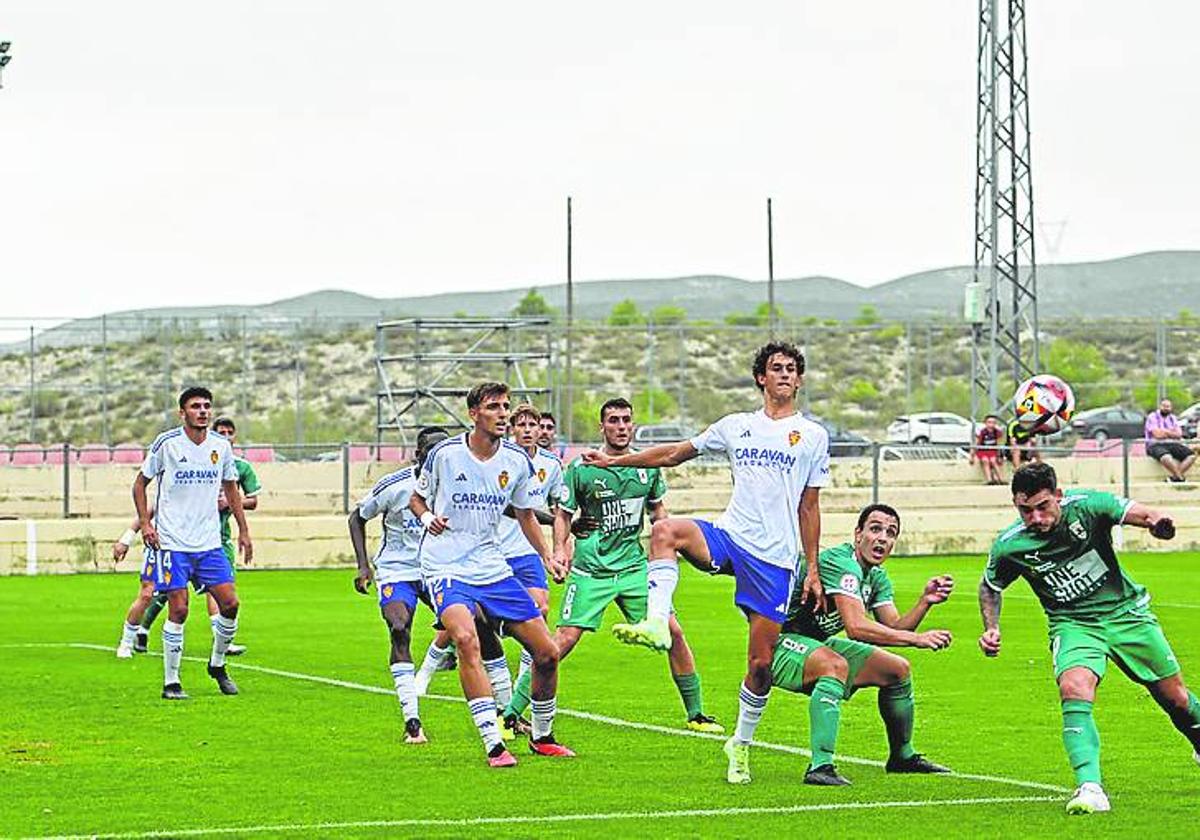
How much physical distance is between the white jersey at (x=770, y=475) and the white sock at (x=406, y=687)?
279 cm

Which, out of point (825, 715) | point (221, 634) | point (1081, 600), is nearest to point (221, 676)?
point (221, 634)

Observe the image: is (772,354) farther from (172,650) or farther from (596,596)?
(172,650)

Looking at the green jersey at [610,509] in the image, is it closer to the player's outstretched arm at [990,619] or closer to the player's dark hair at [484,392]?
the player's dark hair at [484,392]

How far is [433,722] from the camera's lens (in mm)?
14750

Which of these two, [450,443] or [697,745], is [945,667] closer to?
[697,745]

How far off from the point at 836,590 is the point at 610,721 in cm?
358

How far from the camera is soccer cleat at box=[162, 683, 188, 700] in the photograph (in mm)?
16453

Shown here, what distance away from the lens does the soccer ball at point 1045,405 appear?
31656 millimetres

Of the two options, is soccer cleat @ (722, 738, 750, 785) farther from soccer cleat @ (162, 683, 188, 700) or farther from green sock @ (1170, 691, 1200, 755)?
soccer cleat @ (162, 683, 188, 700)

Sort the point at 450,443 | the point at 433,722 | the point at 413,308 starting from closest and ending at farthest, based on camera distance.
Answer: the point at 450,443
the point at 433,722
the point at 413,308

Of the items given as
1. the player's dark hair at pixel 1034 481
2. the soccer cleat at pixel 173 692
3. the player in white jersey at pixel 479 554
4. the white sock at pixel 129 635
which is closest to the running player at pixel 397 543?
the player in white jersey at pixel 479 554

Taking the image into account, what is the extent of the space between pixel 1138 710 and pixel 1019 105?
35753 mm

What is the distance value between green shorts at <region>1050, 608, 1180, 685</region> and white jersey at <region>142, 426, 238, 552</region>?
Result: 25.0ft

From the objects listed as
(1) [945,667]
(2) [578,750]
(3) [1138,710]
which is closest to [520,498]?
(2) [578,750]
